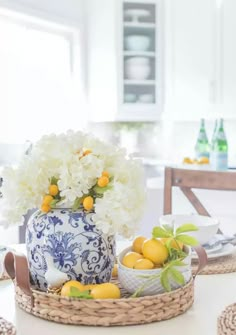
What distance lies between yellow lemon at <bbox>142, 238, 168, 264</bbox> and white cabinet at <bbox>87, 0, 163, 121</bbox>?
302 cm

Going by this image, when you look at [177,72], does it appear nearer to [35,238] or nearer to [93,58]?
[93,58]

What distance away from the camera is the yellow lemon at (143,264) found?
38.6 inches

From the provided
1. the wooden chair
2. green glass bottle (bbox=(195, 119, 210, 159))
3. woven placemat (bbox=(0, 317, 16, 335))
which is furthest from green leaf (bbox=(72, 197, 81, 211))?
green glass bottle (bbox=(195, 119, 210, 159))

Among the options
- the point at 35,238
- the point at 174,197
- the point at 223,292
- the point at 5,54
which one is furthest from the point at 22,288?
the point at 5,54

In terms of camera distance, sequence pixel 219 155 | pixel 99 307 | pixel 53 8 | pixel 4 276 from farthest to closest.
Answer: pixel 53 8 < pixel 219 155 < pixel 4 276 < pixel 99 307

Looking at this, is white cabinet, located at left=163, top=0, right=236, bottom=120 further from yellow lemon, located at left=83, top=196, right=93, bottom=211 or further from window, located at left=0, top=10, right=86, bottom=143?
yellow lemon, located at left=83, top=196, right=93, bottom=211

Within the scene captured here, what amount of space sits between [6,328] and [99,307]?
0.52 ft

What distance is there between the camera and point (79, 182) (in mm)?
977

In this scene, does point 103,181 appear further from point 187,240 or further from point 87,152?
point 187,240

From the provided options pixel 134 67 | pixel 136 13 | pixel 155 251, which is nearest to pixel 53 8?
pixel 136 13

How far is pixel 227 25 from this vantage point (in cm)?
A: 371

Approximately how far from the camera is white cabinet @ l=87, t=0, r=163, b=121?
3.98 meters

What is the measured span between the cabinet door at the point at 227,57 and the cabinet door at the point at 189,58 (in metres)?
0.08

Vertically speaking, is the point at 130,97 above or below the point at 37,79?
below
